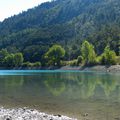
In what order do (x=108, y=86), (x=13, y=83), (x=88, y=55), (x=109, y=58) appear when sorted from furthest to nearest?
1. (x=88, y=55)
2. (x=109, y=58)
3. (x=13, y=83)
4. (x=108, y=86)

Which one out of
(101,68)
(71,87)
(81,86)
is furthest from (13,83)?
(101,68)

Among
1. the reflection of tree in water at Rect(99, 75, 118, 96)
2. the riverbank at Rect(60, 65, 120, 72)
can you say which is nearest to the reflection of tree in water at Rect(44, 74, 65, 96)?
the reflection of tree in water at Rect(99, 75, 118, 96)

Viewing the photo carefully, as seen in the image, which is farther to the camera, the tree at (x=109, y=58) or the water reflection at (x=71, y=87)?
the tree at (x=109, y=58)

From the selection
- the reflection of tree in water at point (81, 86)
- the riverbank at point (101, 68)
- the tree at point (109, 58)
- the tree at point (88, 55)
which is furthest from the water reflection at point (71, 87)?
the tree at point (88, 55)

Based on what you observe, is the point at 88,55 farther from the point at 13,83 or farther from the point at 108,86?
the point at 108,86

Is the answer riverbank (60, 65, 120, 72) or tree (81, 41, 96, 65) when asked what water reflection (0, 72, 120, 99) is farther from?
tree (81, 41, 96, 65)

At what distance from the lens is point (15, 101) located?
41.1 metres

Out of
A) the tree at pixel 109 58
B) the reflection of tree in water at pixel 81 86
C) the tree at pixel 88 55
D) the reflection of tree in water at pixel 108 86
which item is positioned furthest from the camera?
the tree at pixel 88 55

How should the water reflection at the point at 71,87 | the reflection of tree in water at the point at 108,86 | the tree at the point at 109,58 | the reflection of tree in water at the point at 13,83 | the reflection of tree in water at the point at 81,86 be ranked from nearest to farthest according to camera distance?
the water reflection at the point at 71,87, the reflection of tree in water at the point at 81,86, the reflection of tree in water at the point at 108,86, the reflection of tree in water at the point at 13,83, the tree at the point at 109,58

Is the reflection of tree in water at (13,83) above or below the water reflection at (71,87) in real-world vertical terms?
below

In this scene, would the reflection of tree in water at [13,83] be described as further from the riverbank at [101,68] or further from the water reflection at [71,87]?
the riverbank at [101,68]

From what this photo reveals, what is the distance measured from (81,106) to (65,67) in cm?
16422

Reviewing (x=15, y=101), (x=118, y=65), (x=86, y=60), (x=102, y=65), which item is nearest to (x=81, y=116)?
(x=15, y=101)

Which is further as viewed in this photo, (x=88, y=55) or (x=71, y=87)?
(x=88, y=55)
